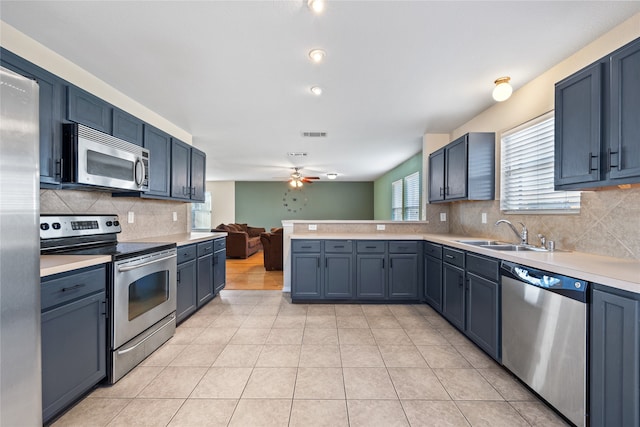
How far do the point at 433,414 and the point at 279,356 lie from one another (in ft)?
4.05

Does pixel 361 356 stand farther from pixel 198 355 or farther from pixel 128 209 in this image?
pixel 128 209

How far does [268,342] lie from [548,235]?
Answer: 2710mm

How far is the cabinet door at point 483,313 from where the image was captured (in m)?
2.21

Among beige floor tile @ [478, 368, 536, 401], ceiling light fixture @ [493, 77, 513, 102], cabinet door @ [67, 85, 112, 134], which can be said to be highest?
ceiling light fixture @ [493, 77, 513, 102]

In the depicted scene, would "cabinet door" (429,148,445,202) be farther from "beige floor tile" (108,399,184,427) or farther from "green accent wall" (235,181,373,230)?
"green accent wall" (235,181,373,230)

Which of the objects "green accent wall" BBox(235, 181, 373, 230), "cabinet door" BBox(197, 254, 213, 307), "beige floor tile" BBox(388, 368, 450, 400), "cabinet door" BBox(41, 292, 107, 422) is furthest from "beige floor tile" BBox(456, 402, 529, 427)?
"green accent wall" BBox(235, 181, 373, 230)

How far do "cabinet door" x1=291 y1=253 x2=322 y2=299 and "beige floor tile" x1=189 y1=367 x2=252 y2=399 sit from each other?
5.30ft

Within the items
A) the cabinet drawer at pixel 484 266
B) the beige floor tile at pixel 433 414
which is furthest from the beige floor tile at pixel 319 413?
the cabinet drawer at pixel 484 266

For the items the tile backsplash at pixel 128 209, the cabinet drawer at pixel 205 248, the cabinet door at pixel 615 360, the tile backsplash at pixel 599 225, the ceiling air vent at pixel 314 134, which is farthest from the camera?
the ceiling air vent at pixel 314 134

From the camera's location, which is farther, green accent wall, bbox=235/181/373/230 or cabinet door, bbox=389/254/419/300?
green accent wall, bbox=235/181/373/230

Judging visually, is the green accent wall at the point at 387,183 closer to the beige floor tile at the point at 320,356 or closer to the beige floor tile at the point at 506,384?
the beige floor tile at the point at 506,384

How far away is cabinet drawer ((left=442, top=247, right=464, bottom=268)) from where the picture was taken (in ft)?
9.03

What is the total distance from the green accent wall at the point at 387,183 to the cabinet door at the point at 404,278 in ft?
8.26

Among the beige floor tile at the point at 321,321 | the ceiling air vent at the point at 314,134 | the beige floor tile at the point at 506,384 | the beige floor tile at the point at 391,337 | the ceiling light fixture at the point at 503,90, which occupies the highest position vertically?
the ceiling air vent at the point at 314,134
